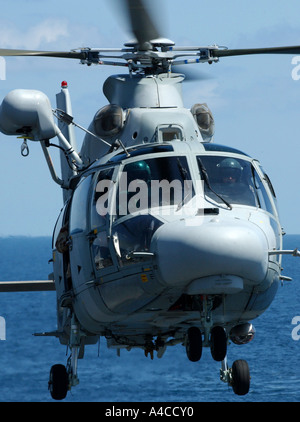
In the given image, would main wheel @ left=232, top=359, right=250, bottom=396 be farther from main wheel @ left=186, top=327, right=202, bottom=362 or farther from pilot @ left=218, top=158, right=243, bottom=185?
pilot @ left=218, top=158, right=243, bottom=185

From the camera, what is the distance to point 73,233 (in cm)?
1563

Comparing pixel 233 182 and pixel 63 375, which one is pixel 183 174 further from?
pixel 63 375

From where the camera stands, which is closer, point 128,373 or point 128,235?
point 128,235

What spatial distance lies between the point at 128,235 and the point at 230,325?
227cm

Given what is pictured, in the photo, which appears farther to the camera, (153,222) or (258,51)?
(258,51)

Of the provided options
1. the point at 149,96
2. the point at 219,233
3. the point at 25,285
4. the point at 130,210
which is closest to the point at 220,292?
the point at 219,233

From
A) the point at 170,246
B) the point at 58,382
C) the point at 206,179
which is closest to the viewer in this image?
the point at 170,246

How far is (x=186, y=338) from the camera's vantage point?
49.3 ft

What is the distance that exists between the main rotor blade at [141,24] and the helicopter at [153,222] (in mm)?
21

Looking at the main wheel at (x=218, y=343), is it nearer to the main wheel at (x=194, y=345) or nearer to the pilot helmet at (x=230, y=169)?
the main wheel at (x=194, y=345)

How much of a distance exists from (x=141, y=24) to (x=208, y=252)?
4292 mm

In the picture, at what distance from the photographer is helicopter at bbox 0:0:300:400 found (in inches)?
534

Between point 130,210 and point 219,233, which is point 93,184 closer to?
point 130,210

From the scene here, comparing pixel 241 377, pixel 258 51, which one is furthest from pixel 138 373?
pixel 241 377
